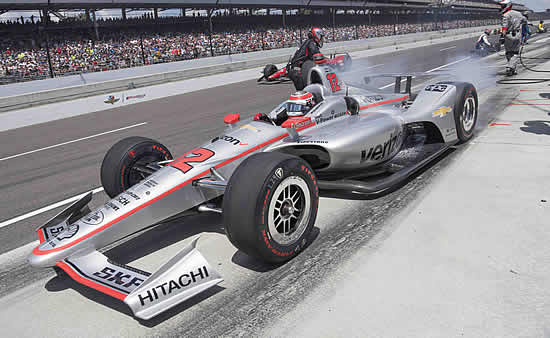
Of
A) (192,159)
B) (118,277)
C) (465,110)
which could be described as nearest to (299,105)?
(192,159)

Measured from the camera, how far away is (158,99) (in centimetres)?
1477

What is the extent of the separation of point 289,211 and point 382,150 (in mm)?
1790

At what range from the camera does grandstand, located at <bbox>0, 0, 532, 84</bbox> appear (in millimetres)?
19938

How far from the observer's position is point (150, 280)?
103 inches

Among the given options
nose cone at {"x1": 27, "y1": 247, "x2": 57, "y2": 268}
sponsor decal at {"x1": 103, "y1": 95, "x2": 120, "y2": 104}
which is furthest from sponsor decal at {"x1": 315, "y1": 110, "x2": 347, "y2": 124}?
sponsor decal at {"x1": 103, "y1": 95, "x2": 120, "y2": 104}

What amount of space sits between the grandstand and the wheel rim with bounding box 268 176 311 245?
14.6 meters

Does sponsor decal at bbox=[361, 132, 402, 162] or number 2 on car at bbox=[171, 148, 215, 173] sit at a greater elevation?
number 2 on car at bbox=[171, 148, 215, 173]

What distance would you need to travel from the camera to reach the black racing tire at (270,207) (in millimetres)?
3010

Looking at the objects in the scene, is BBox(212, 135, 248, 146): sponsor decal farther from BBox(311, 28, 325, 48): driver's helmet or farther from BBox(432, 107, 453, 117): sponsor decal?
BBox(311, 28, 325, 48): driver's helmet

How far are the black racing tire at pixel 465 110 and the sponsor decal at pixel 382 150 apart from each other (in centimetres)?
131

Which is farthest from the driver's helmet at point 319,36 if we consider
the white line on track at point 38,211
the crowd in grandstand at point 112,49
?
the crowd in grandstand at point 112,49

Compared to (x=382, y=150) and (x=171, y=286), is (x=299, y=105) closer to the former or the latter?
(x=382, y=150)

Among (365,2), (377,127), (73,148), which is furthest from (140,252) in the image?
(365,2)

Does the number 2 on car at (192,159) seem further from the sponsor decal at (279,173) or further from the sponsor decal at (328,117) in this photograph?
the sponsor decal at (328,117)
